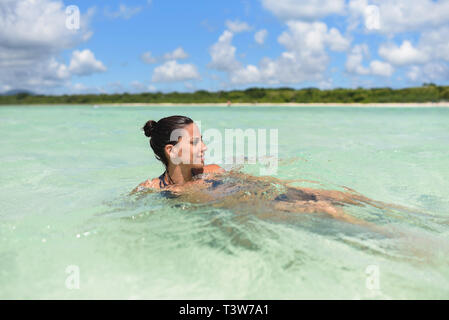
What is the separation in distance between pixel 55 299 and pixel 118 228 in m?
1.01

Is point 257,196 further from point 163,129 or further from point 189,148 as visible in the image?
point 163,129

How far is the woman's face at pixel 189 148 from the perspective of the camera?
3631 millimetres

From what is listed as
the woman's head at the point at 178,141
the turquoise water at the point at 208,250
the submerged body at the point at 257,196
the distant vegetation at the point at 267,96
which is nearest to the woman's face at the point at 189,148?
the woman's head at the point at 178,141

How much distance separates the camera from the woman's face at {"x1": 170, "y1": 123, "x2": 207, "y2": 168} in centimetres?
363

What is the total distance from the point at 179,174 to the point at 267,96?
230 ft

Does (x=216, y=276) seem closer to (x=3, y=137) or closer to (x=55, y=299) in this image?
(x=55, y=299)

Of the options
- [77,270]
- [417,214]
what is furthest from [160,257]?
[417,214]

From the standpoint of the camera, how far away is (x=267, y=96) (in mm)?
71938

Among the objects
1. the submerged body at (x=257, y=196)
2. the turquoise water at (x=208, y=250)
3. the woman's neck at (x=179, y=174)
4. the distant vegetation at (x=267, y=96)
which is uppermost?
the distant vegetation at (x=267, y=96)

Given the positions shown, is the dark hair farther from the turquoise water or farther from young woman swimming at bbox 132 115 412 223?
the turquoise water

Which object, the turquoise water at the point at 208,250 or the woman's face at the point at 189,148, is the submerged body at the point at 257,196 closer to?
the turquoise water at the point at 208,250

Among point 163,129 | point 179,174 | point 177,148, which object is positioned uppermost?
point 163,129

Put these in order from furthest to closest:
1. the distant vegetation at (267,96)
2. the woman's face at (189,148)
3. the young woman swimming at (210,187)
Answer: the distant vegetation at (267,96)
the woman's face at (189,148)
the young woman swimming at (210,187)

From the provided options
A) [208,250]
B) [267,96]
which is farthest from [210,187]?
[267,96]
